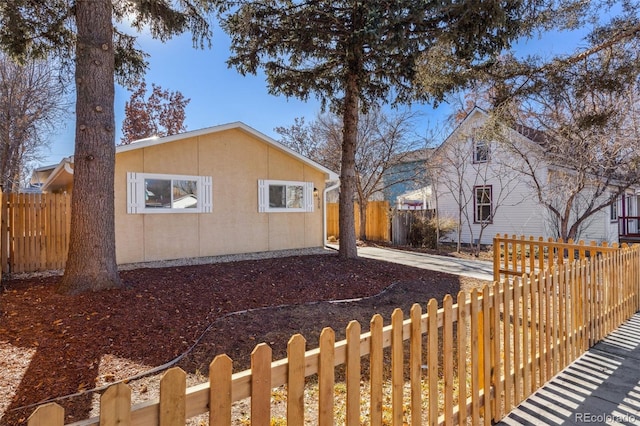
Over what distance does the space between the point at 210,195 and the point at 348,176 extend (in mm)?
3959

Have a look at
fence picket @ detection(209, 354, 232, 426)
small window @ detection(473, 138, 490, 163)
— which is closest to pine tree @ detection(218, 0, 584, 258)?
small window @ detection(473, 138, 490, 163)

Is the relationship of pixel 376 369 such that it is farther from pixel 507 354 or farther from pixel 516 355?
pixel 516 355

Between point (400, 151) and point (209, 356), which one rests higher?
point (400, 151)

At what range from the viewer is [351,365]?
1921 millimetres

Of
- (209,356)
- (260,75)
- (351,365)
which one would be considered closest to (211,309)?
(209,356)

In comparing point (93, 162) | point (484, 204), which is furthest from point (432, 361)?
point (484, 204)

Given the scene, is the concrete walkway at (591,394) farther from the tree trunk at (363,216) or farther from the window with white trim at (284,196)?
the tree trunk at (363,216)

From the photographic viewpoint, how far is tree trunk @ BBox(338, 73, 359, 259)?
32.7 feet

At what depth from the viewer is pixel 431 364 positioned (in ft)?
7.65

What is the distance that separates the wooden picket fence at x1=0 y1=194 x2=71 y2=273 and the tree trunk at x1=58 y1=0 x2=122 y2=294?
114 inches

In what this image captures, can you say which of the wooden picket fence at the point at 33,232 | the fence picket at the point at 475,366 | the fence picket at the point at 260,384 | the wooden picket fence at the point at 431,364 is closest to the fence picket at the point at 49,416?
the wooden picket fence at the point at 431,364

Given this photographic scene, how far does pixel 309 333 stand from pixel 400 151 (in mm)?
13745

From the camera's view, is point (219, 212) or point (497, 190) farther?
point (497, 190)

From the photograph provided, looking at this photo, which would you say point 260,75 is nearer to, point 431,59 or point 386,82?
point 386,82
